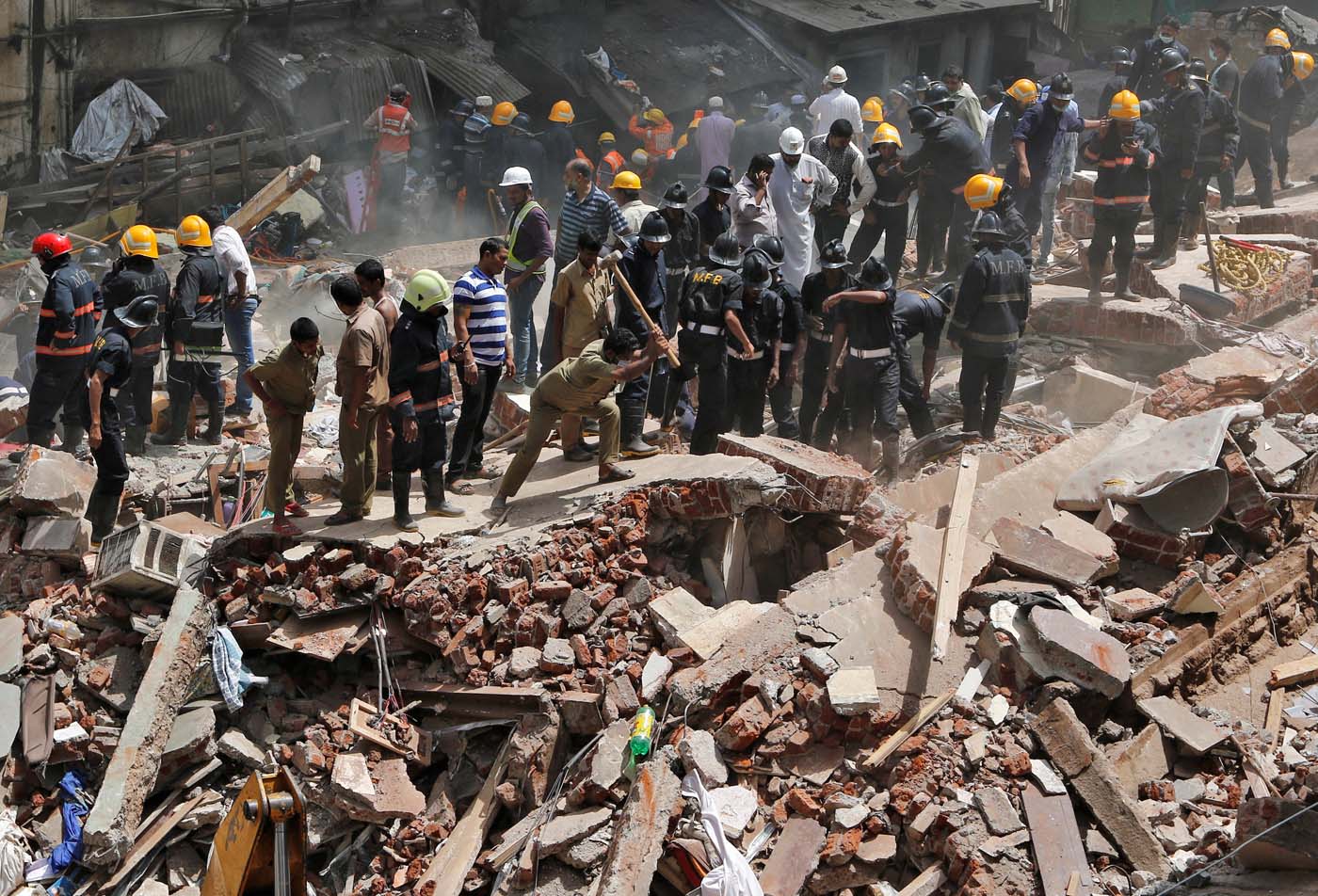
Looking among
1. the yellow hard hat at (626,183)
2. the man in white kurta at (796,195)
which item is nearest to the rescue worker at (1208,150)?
the man in white kurta at (796,195)

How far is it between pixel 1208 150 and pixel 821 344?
629 centimetres

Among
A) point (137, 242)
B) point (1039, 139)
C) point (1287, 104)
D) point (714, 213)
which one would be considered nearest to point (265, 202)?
point (137, 242)

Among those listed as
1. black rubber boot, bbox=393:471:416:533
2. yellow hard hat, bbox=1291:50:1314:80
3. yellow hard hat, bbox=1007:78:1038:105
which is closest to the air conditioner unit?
black rubber boot, bbox=393:471:416:533

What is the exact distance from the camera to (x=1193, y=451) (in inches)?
313

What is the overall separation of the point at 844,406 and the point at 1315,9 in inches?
770

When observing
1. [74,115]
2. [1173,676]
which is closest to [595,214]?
[1173,676]

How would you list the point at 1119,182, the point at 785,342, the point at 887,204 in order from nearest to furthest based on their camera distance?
1. the point at 785,342
2. the point at 1119,182
3. the point at 887,204

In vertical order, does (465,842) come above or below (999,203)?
below

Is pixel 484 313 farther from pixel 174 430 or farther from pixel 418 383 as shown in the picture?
pixel 174 430

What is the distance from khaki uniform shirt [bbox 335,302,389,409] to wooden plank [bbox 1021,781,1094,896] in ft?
A: 13.0

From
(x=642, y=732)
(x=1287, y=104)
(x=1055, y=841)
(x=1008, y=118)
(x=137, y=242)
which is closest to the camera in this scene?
(x=1055, y=841)

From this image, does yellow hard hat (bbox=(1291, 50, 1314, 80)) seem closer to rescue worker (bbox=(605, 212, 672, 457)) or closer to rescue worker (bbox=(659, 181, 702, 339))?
rescue worker (bbox=(659, 181, 702, 339))

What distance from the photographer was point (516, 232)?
985 cm

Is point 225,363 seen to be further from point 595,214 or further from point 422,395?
point 422,395
